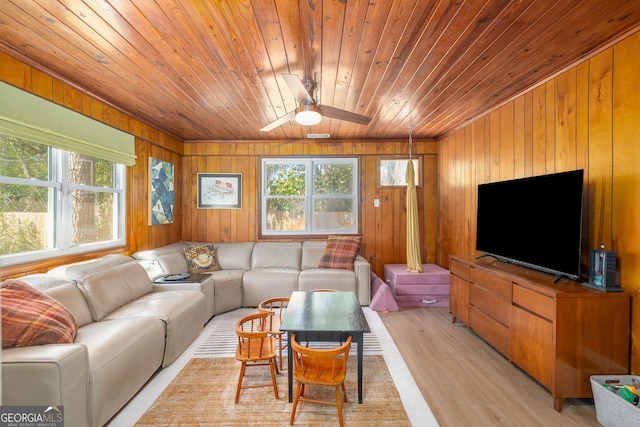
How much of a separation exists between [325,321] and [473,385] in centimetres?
123

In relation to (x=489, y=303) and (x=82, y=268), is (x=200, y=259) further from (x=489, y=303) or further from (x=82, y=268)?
(x=489, y=303)

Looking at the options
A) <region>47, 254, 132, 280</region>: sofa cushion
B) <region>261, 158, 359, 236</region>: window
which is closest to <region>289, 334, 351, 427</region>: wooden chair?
<region>47, 254, 132, 280</region>: sofa cushion

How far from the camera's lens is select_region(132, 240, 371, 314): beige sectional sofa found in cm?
353

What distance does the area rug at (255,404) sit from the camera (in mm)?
1815

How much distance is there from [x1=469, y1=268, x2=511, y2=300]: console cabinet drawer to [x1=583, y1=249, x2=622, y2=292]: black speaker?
0.53 metres

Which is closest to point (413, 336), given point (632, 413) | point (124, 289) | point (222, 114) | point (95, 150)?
point (632, 413)

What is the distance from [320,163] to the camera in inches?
183

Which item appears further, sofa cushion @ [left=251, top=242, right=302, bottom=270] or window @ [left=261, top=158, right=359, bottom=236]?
window @ [left=261, top=158, right=359, bottom=236]

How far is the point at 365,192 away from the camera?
4617 millimetres

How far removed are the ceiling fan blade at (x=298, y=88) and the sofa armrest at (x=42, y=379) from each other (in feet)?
6.59

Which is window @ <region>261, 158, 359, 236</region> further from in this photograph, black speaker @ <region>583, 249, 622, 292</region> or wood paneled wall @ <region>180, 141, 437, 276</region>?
black speaker @ <region>583, 249, 622, 292</region>

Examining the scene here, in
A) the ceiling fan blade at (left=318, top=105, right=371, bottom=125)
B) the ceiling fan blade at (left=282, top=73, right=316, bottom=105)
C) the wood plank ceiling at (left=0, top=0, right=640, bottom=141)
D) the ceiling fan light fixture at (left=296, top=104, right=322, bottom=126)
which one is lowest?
the ceiling fan light fixture at (left=296, top=104, right=322, bottom=126)

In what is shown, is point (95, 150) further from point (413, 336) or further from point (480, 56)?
point (413, 336)

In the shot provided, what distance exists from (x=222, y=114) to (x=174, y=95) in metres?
0.63
